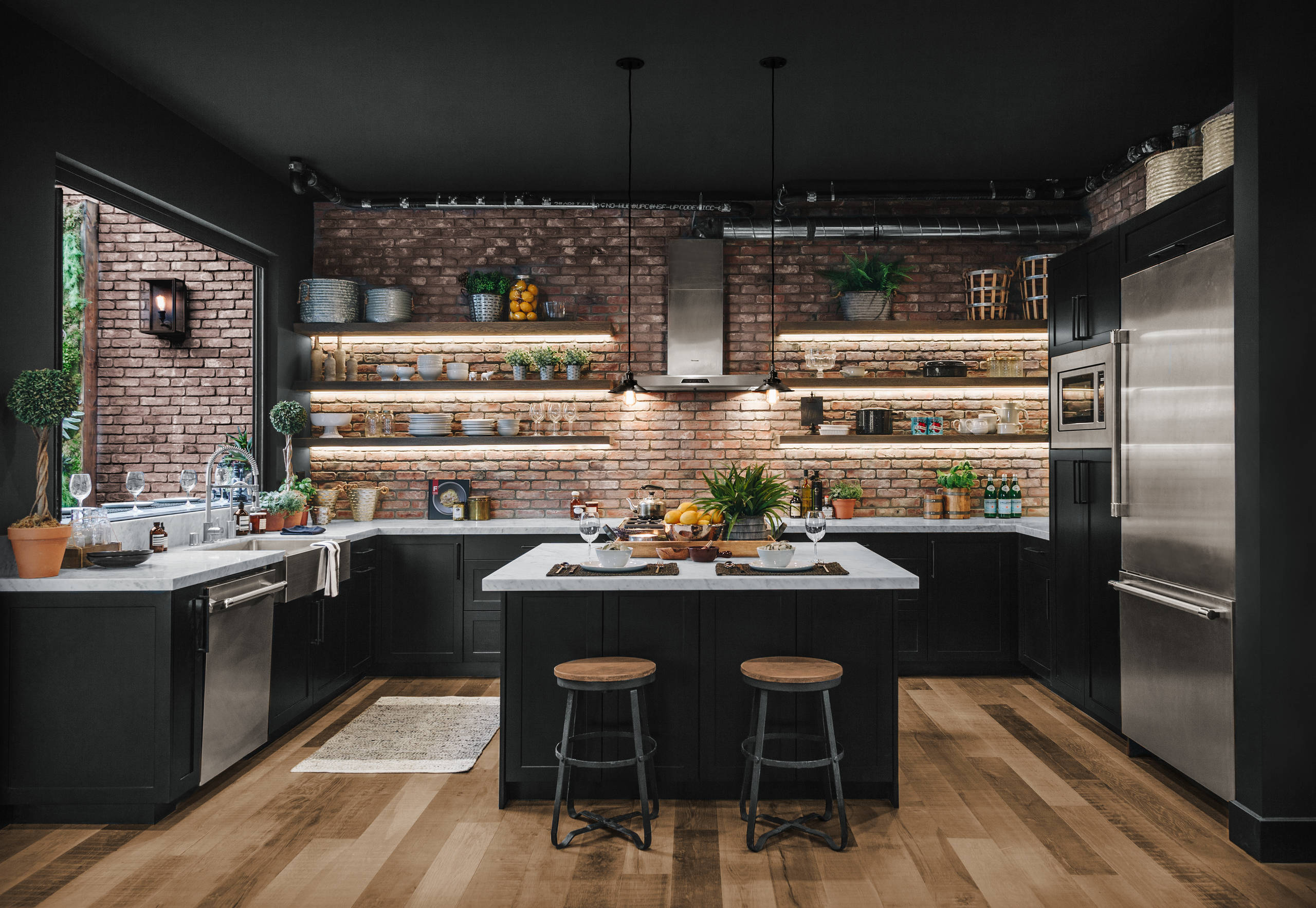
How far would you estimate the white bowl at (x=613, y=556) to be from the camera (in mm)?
3107

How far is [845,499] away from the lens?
5.71 meters

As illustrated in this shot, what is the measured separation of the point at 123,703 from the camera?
121 inches

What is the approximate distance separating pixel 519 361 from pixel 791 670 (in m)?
3.44

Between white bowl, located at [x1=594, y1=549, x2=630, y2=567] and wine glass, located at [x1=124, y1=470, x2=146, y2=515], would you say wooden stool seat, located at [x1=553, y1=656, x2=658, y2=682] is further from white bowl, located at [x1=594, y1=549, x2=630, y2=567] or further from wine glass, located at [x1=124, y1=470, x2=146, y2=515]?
wine glass, located at [x1=124, y1=470, x2=146, y2=515]

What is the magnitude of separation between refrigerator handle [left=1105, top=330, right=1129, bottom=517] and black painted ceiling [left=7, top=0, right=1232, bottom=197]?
1.34 metres

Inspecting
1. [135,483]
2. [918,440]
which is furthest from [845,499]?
[135,483]

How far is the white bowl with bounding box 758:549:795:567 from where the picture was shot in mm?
3129

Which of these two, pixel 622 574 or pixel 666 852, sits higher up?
pixel 622 574

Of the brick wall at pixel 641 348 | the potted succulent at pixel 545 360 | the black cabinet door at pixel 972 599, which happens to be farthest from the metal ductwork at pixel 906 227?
the black cabinet door at pixel 972 599

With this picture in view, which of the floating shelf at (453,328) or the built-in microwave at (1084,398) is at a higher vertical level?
the floating shelf at (453,328)

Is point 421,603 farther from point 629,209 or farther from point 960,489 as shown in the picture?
point 960,489

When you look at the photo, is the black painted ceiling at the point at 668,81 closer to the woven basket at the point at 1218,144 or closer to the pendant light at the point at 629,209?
the pendant light at the point at 629,209

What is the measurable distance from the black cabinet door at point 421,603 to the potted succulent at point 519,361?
4.14 ft

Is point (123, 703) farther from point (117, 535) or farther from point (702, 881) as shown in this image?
point (702, 881)
